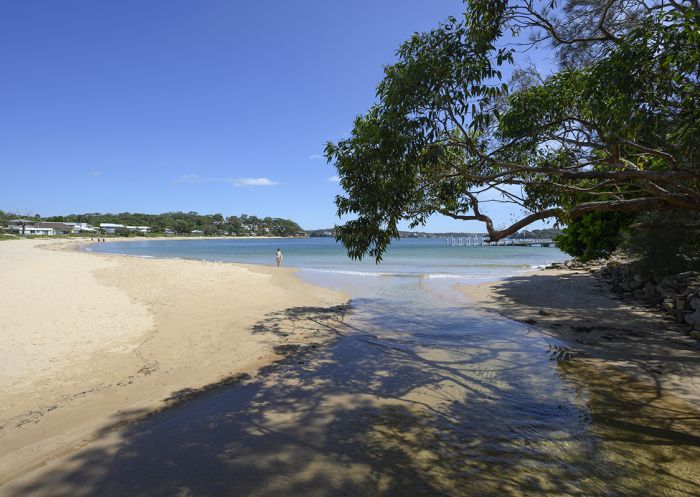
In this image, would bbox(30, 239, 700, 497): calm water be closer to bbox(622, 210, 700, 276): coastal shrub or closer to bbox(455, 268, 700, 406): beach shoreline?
bbox(455, 268, 700, 406): beach shoreline

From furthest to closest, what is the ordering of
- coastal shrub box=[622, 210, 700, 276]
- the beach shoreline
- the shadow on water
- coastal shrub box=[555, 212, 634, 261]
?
coastal shrub box=[555, 212, 634, 261], coastal shrub box=[622, 210, 700, 276], the beach shoreline, the shadow on water

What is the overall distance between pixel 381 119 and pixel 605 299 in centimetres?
1377

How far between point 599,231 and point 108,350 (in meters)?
22.8

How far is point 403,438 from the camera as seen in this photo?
494 centimetres

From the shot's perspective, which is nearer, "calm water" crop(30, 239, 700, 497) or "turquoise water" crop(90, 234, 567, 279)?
"calm water" crop(30, 239, 700, 497)

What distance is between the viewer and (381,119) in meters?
6.28

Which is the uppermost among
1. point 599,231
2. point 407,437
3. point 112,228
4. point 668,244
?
point 112,228

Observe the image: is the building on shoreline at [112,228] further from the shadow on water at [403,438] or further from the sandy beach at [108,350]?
the shadow on water at [403,438]

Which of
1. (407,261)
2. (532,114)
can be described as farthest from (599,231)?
(407,261)

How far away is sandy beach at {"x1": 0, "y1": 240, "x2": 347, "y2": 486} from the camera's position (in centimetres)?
522

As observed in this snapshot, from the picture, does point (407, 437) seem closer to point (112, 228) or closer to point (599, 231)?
point (599, 231)

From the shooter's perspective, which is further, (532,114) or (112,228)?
(112,228)

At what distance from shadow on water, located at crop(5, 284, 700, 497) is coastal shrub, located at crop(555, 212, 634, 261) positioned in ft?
50.5

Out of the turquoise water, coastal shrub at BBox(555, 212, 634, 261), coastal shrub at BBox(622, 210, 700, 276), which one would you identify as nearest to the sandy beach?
coastal shrub at BBox(622, 210, 700, 276)
